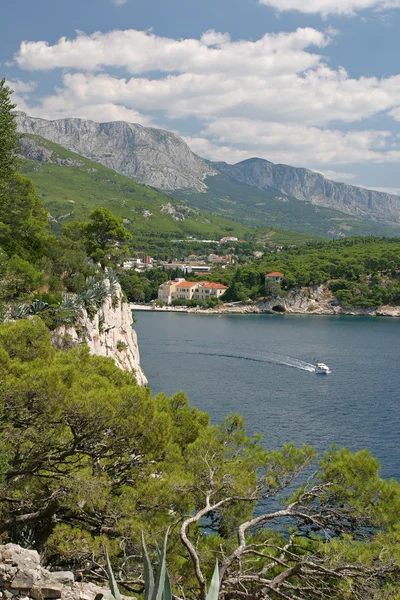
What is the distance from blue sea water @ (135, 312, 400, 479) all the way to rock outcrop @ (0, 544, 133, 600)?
1709 centimetres

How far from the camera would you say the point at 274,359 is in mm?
49031

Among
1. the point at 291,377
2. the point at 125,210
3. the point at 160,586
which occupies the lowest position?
the point at 291,377

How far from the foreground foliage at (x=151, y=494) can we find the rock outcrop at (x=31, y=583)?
3.75 ft

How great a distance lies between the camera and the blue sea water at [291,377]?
27375mm

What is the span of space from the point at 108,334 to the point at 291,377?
2052 cm

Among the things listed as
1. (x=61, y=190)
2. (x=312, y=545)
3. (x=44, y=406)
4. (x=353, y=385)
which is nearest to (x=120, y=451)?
Result: (x=44, y=406)

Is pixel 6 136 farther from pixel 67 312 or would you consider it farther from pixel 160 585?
pixel 160 585

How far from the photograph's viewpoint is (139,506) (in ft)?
29.0

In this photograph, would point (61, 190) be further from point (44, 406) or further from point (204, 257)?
point (44, 406)

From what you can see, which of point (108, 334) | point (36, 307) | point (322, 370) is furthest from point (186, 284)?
point (36, 307)

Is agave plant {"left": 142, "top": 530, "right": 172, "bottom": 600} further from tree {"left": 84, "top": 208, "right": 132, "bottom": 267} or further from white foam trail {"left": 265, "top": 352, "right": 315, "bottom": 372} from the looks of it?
white foam trail {"left": 265, "top": 352, "right": 315, "bottom": 372}

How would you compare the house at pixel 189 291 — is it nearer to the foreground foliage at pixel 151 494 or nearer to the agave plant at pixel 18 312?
the agave plant at pixel 18 312

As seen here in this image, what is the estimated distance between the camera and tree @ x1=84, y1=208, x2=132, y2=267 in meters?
30.9

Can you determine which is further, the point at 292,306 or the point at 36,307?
the point at 292,306
